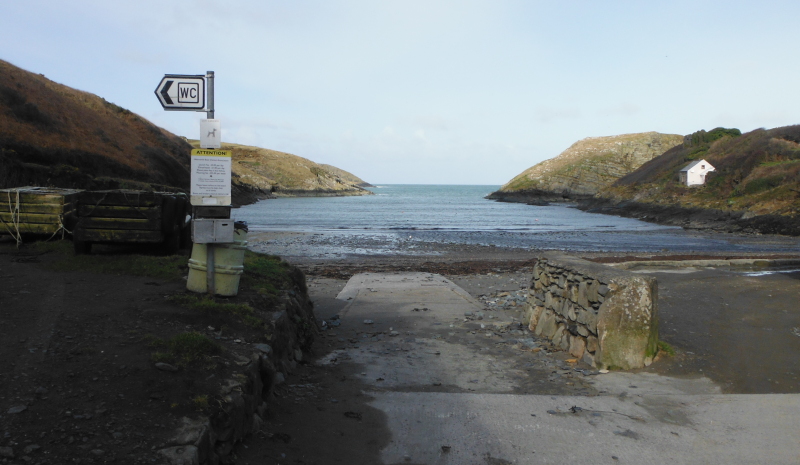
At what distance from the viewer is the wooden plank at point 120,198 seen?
27.1 feet

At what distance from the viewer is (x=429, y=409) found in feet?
20.1

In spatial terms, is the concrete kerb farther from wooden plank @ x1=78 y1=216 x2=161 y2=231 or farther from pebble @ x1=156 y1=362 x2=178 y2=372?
pebble @ x1=156 y1=362 x2=178 y2=372

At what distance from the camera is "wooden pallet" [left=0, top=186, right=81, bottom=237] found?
9227 millimetres

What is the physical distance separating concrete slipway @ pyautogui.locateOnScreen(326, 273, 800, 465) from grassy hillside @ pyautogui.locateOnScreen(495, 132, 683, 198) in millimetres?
109576

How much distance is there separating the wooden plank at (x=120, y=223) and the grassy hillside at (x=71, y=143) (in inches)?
779

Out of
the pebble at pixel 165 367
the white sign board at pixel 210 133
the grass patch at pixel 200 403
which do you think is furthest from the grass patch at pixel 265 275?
the grass patch at pixel 200 403

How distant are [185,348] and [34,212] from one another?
629 cm


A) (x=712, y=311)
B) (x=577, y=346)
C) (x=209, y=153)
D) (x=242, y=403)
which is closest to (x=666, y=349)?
(x=577, y=346)

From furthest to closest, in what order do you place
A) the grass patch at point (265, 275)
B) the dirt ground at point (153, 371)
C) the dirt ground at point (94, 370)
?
the grass patch at point (265, 275) → the dirt ground at point (153, 371) → the dirt ground at point (94, 370)

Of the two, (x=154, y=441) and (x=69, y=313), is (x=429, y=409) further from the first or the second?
(x=69, y=313)

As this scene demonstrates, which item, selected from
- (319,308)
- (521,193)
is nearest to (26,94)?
(319,308)

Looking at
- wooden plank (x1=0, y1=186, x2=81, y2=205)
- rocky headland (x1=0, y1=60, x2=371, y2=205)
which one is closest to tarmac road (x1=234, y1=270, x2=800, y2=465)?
wooden plank (x1=0, y1=186, x2=81, y2=205)

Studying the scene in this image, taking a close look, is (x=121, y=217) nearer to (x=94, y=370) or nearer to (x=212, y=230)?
(x=212, y=230)

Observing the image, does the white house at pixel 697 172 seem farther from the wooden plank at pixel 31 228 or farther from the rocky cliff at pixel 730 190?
the wooden plank at pixel 31 228
